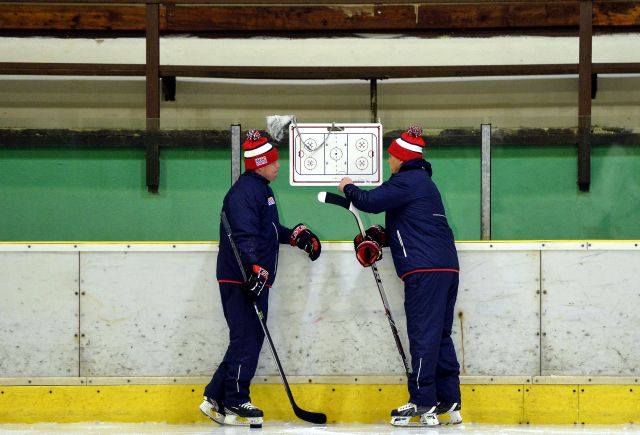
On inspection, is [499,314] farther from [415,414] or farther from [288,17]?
[288,17]

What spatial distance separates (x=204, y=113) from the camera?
8578mm

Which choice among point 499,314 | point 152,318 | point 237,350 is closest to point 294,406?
point 237,350

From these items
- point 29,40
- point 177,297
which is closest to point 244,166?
point 177,297

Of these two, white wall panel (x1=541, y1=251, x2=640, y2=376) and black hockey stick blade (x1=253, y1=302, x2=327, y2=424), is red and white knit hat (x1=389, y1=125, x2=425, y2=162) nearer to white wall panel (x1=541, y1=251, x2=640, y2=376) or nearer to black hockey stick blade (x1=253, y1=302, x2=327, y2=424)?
white wall panel (x1=541, y1=251, x2=640, y2=376)

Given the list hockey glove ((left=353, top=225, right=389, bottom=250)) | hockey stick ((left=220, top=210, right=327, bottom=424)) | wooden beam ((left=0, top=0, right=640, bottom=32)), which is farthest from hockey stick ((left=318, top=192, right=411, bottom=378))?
wooden beam ((left=0, top=0, right=640, bottom=32))

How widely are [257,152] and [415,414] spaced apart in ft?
4.76

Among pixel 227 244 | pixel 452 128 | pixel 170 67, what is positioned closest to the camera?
pixel 227 244

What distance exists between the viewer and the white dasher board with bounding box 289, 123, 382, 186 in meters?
5.34

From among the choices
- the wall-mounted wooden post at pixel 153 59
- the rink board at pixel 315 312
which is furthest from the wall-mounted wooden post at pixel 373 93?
the rink board at pixel 315 312

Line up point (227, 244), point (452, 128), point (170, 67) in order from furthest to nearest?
point (170, 67) < point (452, 128) < point (227, 244)

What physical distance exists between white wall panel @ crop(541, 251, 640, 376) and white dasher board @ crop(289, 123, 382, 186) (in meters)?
1.01

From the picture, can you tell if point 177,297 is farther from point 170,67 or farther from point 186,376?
point 170,67

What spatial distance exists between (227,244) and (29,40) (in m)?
4.34

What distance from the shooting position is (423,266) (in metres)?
4.91
